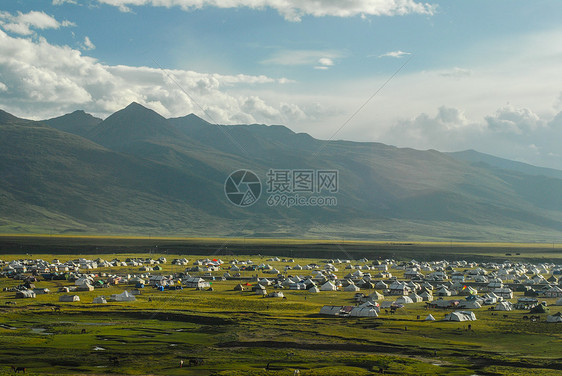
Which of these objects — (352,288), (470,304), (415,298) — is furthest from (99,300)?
(470,304)

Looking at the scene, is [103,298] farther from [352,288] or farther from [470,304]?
[470,304]

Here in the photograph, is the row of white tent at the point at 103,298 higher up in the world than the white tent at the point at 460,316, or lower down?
lower down

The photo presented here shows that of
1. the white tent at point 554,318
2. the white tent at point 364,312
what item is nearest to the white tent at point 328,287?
the white tent at point 364,312

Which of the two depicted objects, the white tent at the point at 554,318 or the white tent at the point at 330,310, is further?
the white tent at the point at 330,310

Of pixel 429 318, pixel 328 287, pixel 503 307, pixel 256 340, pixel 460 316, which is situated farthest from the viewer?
pixel 328 287

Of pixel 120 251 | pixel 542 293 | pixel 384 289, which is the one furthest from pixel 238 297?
pixel 120 251

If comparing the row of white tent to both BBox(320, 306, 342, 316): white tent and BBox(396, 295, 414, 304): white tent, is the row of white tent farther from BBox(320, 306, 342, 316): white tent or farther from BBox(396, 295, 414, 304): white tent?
BBox(396, 295, 414, 304): white tent

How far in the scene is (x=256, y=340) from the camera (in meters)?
56.5

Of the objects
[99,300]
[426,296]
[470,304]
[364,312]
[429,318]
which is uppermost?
[364,312]

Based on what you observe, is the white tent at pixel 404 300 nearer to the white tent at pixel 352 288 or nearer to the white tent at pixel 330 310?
the white tent at pixel 330 310

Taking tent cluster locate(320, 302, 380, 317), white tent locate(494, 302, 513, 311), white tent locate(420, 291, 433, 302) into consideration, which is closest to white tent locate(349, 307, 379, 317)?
tent cluster locate(320, 302, 380, 317)

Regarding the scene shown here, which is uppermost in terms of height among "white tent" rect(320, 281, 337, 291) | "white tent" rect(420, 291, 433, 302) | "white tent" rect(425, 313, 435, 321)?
"white tent" rect(425, 313, 435, 321)

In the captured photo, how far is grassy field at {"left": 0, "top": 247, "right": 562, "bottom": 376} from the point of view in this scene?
151ft

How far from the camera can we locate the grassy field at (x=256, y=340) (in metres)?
45.9
